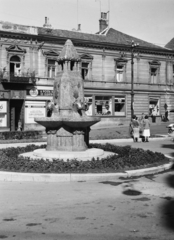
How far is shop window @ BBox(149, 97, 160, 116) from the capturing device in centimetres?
3906

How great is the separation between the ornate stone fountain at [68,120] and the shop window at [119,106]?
24495 mm

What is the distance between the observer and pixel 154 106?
129 feet

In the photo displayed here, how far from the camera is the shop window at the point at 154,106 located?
3906 cm

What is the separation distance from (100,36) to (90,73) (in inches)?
205

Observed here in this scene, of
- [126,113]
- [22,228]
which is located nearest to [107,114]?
[126,113]

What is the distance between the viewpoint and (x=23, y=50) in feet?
105

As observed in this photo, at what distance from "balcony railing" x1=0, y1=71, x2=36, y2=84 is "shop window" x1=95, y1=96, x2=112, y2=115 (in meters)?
7.50

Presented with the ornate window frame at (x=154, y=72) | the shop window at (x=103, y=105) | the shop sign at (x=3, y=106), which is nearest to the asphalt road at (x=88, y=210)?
the shop sign at (x=3, y=106)

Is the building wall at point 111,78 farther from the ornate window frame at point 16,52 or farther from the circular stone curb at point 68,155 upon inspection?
the circular stone curb at point 68,155

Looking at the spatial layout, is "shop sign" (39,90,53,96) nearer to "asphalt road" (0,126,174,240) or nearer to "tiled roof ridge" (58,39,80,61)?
"tiled roof ridge" (58,39,80,61)

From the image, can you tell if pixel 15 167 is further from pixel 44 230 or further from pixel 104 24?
pixel 104 24

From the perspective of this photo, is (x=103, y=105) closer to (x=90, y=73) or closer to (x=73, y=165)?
(x=90, y=73)

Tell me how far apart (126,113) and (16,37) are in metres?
14.3

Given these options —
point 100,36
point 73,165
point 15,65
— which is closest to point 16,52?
point 15,65
